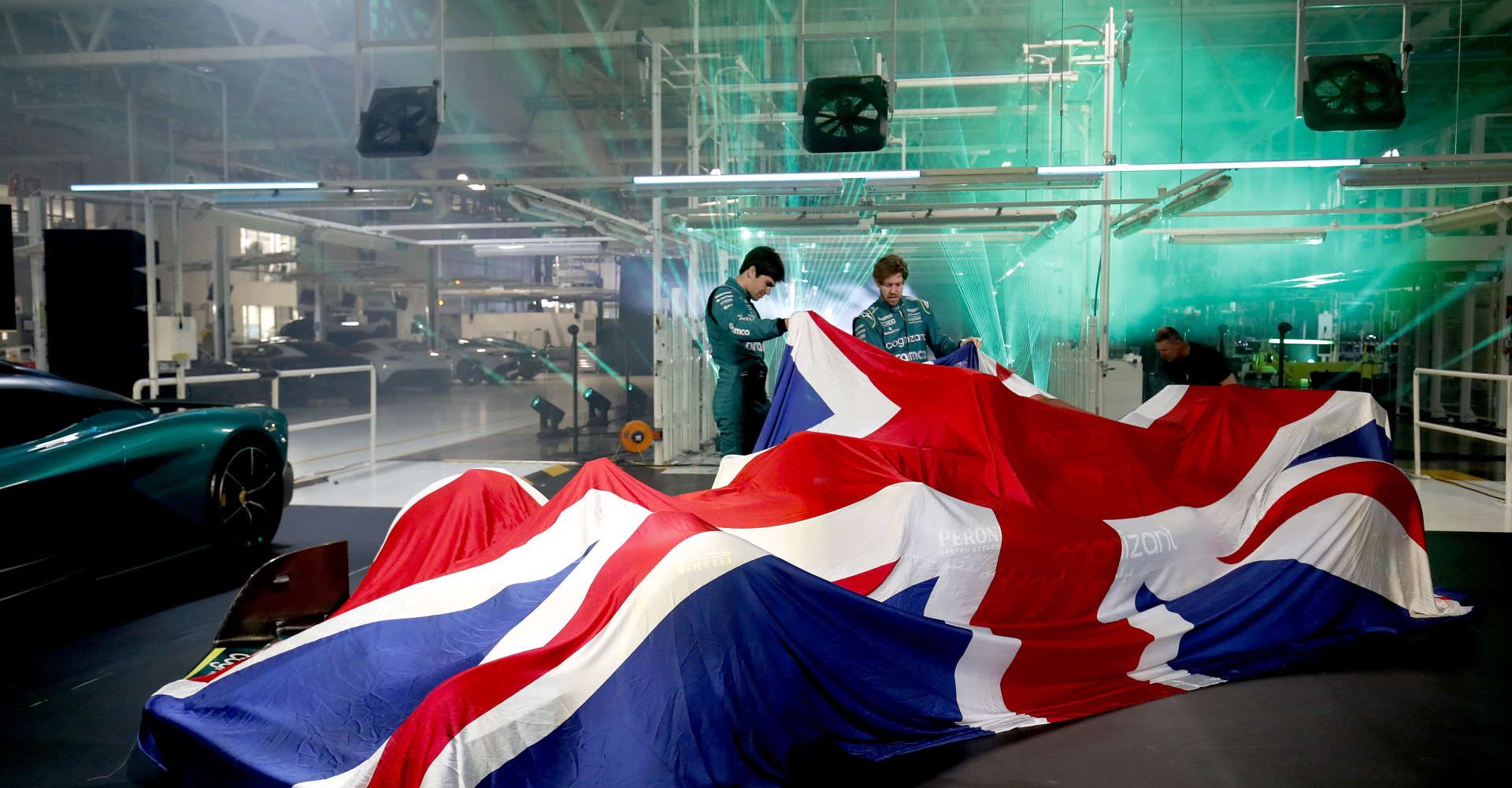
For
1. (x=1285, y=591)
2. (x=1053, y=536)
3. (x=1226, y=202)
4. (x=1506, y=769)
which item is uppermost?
(x=1226, y=202)

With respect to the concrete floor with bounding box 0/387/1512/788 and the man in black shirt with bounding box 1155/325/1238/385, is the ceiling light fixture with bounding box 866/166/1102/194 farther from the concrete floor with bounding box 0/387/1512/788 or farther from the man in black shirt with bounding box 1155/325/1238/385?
the concrete floor with bounding box 0/387/1512/788

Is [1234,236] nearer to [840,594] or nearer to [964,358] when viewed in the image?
[964,358]

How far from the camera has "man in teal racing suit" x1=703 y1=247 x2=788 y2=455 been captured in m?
4.77

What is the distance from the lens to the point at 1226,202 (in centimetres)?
1938

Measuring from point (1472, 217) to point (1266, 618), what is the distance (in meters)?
7.62

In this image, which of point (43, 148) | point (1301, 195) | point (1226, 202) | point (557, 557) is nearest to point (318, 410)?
point (43, 148)

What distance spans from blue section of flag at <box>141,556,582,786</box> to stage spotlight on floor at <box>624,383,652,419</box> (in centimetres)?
1083

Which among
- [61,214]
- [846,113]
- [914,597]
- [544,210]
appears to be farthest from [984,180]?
[61,214]

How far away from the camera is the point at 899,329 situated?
5.20 metres

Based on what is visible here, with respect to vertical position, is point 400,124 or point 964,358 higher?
point 400,124

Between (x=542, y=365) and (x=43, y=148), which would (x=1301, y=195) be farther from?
(x=43, y=148)

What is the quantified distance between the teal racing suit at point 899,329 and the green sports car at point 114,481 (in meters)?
3.33

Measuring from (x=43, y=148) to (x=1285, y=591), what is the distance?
18.1m

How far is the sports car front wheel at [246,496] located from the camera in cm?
487
